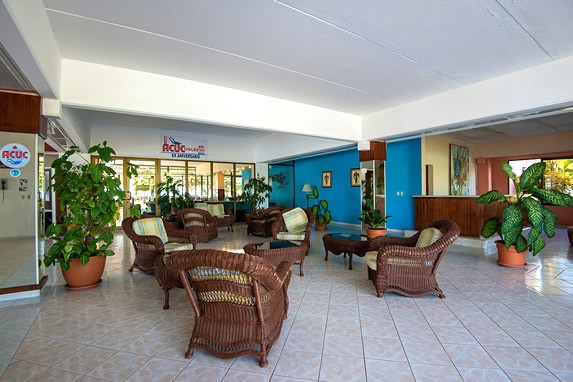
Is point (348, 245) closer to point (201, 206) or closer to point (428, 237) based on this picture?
point (428, 237)

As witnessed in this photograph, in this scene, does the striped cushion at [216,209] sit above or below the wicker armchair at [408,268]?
above

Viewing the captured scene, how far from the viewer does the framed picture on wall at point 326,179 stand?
395 inches

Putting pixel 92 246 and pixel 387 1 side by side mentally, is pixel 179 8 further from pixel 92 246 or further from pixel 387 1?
pixel 92 246

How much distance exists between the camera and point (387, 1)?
8.49 ft

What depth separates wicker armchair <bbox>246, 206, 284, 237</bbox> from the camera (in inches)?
301

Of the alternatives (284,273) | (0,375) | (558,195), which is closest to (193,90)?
(284,273)

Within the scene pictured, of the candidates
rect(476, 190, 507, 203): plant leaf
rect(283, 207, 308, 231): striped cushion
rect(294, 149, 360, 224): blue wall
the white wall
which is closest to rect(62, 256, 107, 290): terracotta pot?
rect(283, 207, 308, 231): striped cushion

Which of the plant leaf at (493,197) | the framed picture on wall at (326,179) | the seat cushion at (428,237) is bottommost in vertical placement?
the seat cushion at (428,237)

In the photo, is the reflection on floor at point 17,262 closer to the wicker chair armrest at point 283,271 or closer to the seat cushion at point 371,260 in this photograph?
the wicker chair armrest at point 283,271

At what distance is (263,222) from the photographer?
7.67m

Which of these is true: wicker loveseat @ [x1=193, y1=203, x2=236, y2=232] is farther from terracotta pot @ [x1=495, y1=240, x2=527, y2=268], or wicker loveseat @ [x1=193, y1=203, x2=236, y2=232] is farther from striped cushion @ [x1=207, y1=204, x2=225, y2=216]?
terracotta pot @ [x1=495, y1=240, x2=527, y2=268]

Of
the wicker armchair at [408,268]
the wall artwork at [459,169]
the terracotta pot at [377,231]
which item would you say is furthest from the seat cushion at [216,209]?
the wall artwork at [459,169]

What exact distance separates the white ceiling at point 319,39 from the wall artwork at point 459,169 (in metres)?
5.25

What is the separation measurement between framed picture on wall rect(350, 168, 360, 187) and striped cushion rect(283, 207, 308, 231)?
3.74 m
